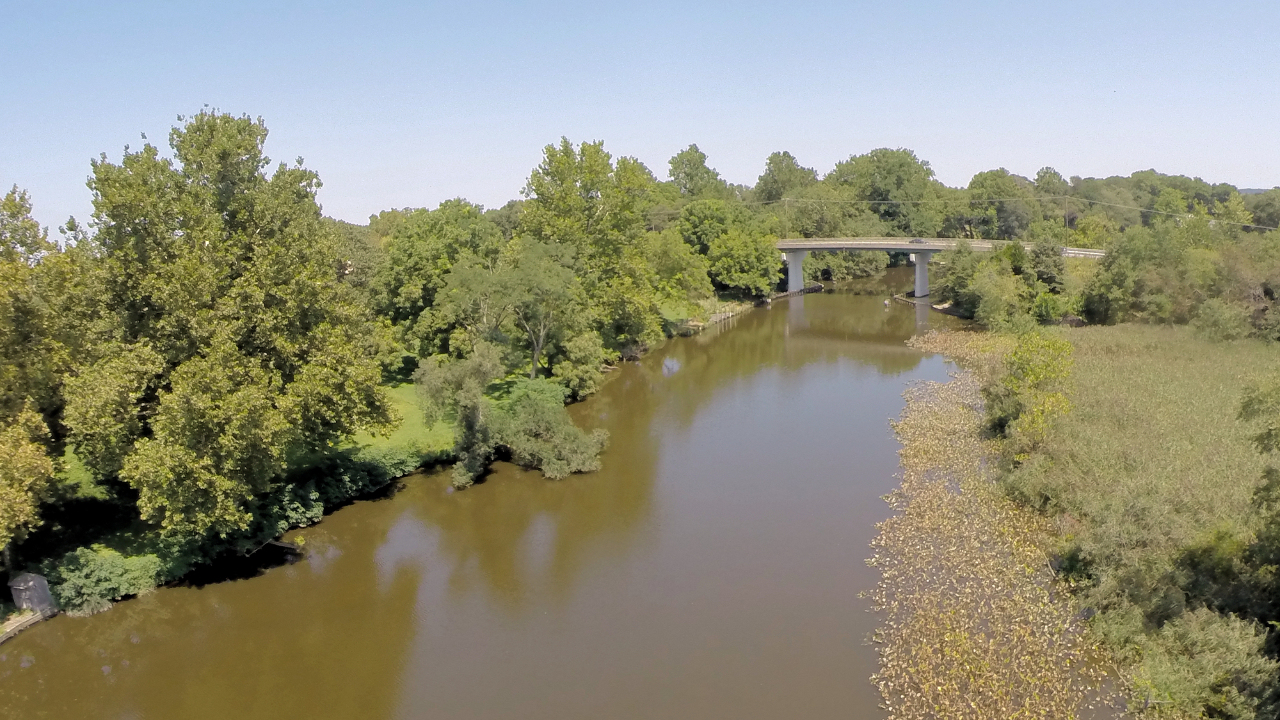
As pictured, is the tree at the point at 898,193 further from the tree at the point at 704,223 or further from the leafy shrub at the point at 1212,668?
the leafy shrub at the point at 1212,668

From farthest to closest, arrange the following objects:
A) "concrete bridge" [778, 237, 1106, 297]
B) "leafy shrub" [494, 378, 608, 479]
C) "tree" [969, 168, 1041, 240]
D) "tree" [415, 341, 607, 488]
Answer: "tree" [969, 168, 1041, 240] → "concrete bridge" [778, 237, 1106, 297] → "leafy shrub" [494, 378, 608, 479] → "tree" [415, 341, 607, 488]

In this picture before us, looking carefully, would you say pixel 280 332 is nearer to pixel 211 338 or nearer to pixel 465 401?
pixel 211 338

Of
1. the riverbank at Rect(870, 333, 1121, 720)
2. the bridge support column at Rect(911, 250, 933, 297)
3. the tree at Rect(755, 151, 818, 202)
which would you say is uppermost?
the tree at Rect(755, 151, 818, 202)

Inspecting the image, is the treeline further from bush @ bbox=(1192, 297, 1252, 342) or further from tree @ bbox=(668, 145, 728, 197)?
tree @ bbox=(668, 145, 728, 197)

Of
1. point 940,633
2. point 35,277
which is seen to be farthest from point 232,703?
point 940,633

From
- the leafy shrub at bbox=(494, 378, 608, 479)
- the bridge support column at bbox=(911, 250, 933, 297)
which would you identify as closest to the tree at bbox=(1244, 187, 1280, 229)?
the bridge support column at bbox=(911, 250, 933, 297)

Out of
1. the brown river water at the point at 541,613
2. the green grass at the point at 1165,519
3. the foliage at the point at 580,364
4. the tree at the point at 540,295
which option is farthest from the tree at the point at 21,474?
the green grass at the point at 1165,519
